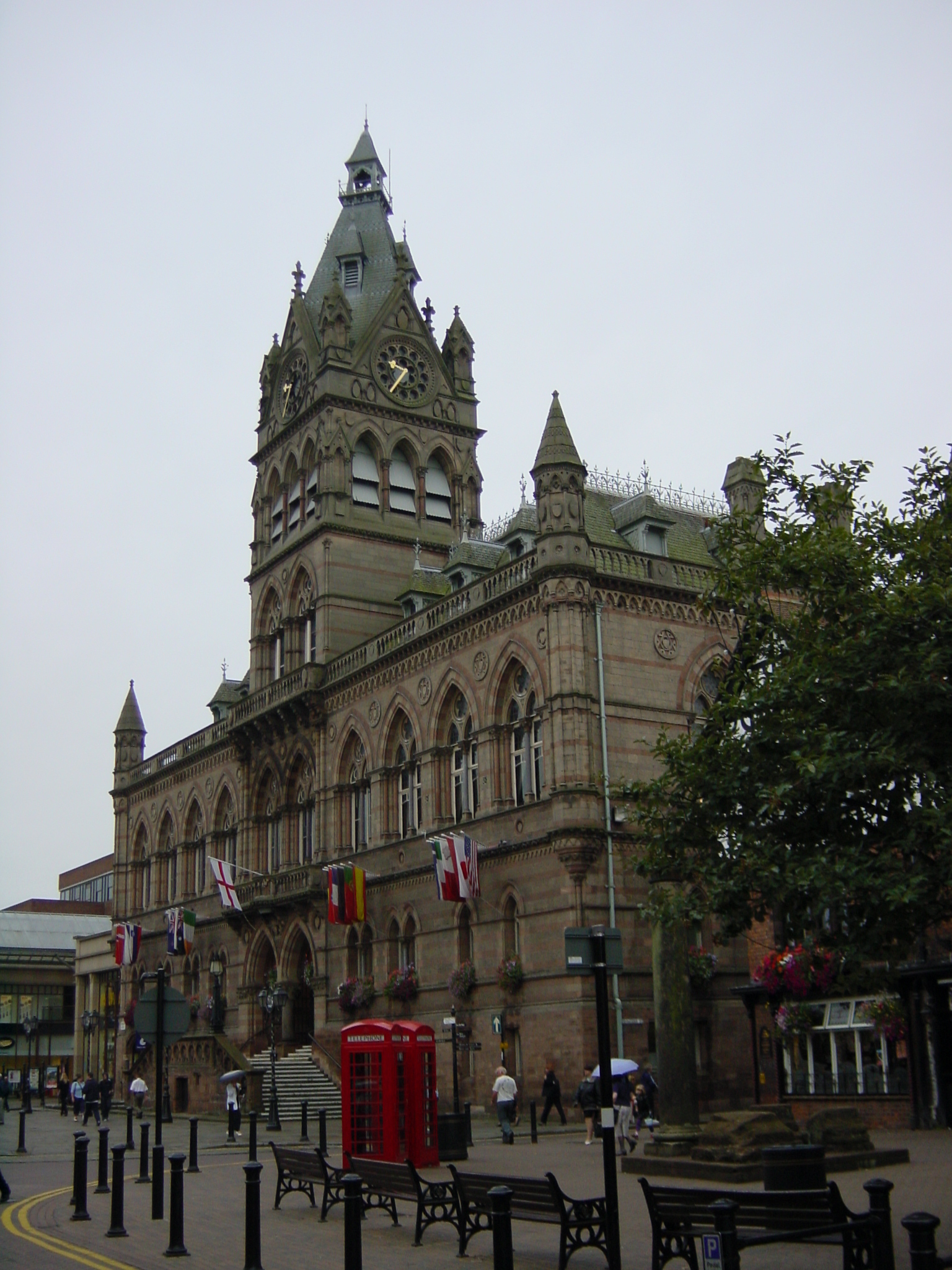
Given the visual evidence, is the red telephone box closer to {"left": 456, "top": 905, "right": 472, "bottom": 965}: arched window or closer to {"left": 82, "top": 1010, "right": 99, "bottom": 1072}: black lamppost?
{"left": 456, "top": 905, "right": 472, "bottom": 965}: arched window

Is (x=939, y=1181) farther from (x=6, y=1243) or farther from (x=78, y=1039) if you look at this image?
(x=78, y=1039)

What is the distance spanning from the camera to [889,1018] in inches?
1093

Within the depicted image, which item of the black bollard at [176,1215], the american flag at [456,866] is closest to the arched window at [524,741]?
the american flag at [456,866]

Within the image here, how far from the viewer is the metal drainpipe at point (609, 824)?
35875mm

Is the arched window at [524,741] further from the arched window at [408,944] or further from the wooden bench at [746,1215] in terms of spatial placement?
the wooden bench at [746,1215]

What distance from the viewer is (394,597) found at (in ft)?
175

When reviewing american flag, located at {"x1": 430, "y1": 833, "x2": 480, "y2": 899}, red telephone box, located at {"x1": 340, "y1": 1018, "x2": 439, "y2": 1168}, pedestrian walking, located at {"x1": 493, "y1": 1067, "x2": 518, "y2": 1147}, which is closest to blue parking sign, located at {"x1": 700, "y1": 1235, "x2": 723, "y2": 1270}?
red telephone box, located at {"x1": 340, "y1": 1018, "x2": 439, "y2": 1168}

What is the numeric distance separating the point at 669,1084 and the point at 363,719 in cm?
2483

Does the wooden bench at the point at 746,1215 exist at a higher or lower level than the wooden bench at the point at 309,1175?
higher

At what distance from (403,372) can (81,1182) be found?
4024cm

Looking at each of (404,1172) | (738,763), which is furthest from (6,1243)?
(738,763)

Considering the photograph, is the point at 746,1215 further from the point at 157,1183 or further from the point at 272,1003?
the point at 272,1003

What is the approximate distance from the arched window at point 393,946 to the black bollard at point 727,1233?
34.7 m

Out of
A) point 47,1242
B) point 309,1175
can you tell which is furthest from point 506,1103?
point 47,1242
